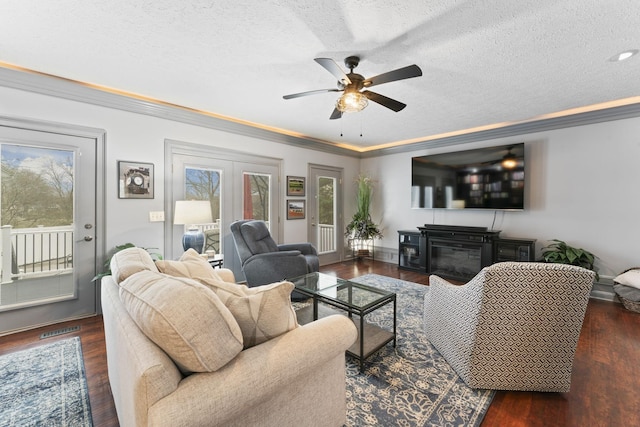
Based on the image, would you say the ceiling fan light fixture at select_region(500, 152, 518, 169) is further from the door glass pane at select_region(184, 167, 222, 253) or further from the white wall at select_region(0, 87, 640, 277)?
the door glass pane at select_region(184, 167, 222, 253)

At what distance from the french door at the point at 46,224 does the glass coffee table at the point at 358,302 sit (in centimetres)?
236

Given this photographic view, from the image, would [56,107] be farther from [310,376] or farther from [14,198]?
[310,376]

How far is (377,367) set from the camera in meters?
2.05

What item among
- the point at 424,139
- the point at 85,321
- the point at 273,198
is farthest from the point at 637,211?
the point at 85,321

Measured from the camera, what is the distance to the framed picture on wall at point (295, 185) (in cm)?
481

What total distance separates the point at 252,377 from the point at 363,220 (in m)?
4.82

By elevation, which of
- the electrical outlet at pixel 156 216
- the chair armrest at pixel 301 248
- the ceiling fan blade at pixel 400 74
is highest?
the ceiling fan blade at pixel 400 74

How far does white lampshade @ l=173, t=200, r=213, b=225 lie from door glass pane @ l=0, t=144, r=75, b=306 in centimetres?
104

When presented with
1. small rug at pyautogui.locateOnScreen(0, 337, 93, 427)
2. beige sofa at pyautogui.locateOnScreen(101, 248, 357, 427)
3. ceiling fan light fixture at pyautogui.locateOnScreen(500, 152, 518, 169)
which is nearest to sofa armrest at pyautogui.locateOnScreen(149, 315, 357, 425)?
beige sofa at pyautogui.locateOnScreen(101, 248, 357, 427)

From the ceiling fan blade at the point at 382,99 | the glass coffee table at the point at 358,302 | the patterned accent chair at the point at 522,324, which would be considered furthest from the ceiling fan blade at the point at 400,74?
the glass coffee table at the point at 358,302

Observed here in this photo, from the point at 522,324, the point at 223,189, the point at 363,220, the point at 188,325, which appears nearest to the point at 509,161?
the point at 363,220

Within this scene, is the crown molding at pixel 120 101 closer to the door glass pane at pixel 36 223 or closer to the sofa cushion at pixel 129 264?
the door glass pane at pixel 36 223

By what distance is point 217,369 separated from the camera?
3.07ft

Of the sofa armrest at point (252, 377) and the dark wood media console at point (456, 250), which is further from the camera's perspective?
the dark wood media console at point (456, 250)
